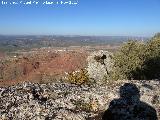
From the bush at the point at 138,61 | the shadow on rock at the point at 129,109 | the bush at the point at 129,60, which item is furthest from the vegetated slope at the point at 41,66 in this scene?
the shadow on rock at the point at 129,109

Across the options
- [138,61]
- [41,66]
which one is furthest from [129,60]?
[41,66]

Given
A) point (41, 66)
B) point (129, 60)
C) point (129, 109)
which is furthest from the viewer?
point (41, 66)

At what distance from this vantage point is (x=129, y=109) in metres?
18.8

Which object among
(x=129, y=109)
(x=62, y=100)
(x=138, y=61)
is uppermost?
(x=62, y=100)

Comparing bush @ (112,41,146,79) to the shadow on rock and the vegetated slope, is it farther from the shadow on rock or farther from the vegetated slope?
the vegetated slope

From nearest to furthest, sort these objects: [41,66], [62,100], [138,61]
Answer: [62,100]
[138,61]
[41,66]

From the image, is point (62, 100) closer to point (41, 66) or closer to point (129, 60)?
point (129, 60)

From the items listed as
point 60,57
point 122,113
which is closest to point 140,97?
point 122,113

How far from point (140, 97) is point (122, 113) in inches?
94.2

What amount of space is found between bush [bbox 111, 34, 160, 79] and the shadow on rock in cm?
2996

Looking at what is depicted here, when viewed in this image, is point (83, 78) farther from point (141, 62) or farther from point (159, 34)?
point (159, 34)

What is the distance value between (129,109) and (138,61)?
32.7 meters

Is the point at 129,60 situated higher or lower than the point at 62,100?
lower

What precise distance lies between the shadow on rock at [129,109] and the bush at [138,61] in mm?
29959
